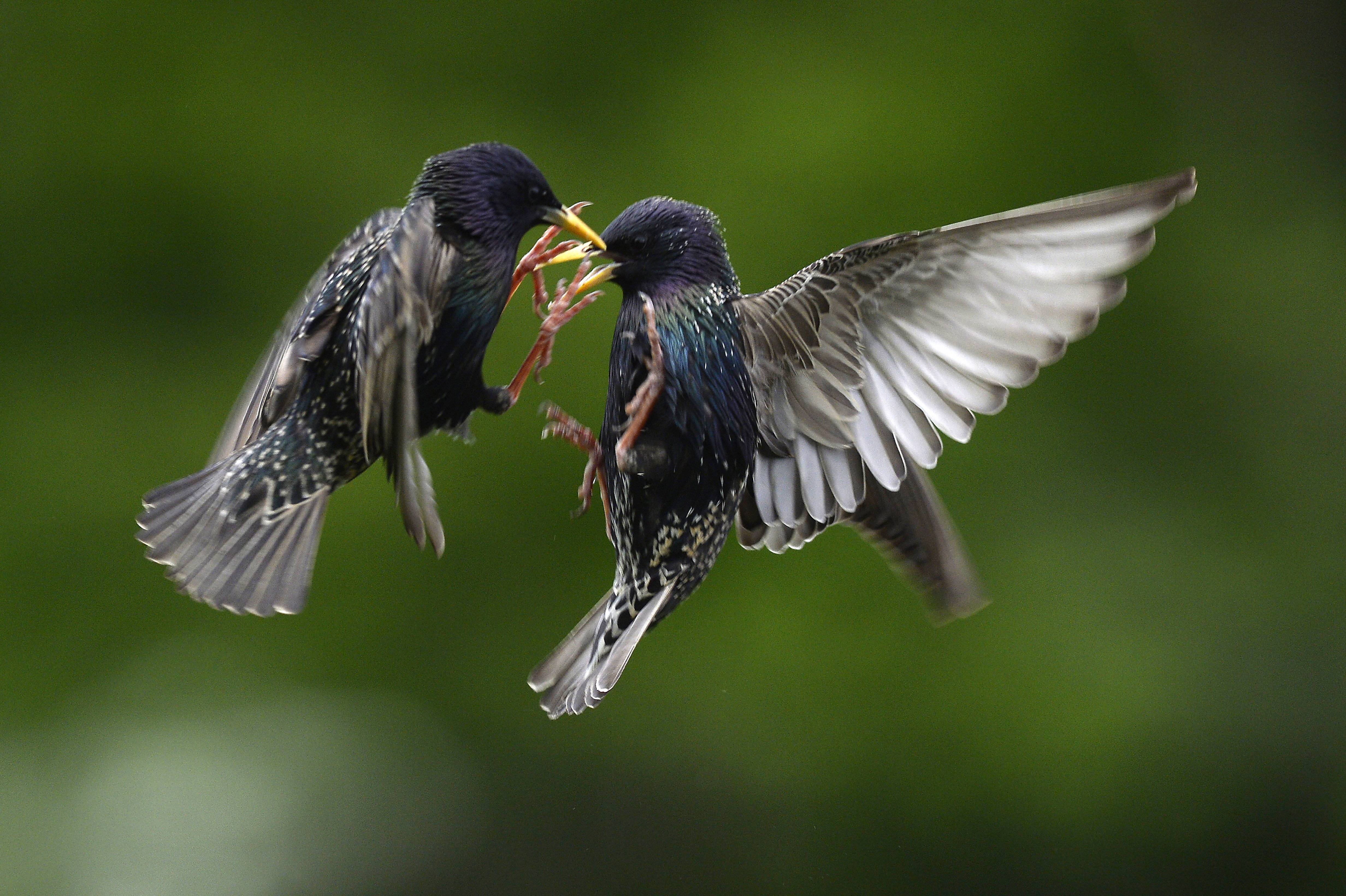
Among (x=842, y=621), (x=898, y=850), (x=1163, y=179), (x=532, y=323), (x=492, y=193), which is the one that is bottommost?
(x=898, y=850)

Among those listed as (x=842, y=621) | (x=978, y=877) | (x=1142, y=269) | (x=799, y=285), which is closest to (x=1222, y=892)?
(x=978, y=877)

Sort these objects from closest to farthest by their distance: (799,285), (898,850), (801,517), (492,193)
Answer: (492,193), (799,285), (801,517), (898,850)

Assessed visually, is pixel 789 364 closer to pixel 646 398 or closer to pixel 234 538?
pixel 646 398

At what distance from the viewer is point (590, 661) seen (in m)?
1.95

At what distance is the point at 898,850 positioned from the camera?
4.08 metres

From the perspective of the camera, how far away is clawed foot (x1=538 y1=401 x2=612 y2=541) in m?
1.76

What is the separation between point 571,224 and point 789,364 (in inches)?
14.7

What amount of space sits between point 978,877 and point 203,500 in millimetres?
2962

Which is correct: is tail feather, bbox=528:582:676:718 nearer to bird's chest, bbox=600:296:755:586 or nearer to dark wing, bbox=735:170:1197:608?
bird's chest, bbox=600:296:755:586

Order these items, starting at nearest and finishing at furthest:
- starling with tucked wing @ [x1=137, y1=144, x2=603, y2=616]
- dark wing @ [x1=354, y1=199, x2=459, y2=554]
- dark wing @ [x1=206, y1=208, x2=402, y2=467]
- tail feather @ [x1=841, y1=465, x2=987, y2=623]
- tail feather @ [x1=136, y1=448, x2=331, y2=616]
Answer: dark wing @ [x1=354, y1=199, x2=459, y2=554], starling with tucked wing @ [x1=137, y1=144, x2=603, y2=616], tail feather @ [x1=136, y1=448, x2=331, y2=616], dark wing @ [x1=206, y1=208, x2=402, y2=467], tail feather @ [x1=841, y1=465, x2=987, y2=623]

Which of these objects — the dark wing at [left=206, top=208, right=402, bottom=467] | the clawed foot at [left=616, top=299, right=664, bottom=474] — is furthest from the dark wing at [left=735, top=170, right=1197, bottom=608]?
the dark wing at [left=206, top=208, right=402, bottom=467]

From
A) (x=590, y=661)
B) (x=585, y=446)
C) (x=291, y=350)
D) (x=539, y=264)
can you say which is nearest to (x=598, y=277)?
(x=539, y=264)

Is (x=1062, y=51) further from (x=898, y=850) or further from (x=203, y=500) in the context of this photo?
(x=203, y=500)

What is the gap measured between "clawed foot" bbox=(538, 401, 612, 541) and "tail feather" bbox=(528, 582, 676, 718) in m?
0.12
